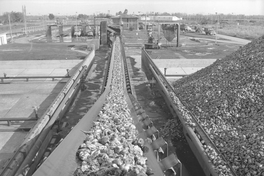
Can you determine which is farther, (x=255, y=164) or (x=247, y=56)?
(x=247, y=56)

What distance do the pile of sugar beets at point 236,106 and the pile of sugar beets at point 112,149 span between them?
162 cm

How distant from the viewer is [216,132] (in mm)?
5750

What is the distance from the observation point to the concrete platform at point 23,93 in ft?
21.3

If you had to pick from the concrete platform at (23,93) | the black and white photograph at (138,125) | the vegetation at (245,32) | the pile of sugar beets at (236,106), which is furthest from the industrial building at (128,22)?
the pile of sugar beets at (236,106)

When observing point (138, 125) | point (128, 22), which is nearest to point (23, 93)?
point (138, 125)

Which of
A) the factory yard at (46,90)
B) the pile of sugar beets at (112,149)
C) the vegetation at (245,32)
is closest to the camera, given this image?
the pile of sugar beets at (112,149)

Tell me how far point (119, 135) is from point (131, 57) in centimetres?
1413

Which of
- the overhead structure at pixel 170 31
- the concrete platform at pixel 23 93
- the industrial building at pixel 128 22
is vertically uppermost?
the industrial building at pixel 128 22

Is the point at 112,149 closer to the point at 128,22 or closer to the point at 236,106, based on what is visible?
the point at 236,106

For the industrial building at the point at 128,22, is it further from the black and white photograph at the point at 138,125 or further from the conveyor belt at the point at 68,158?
the conveyor belt at the point at 68,158

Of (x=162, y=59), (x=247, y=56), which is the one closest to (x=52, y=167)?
(x=247, y=56)

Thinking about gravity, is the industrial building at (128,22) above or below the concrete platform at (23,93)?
above

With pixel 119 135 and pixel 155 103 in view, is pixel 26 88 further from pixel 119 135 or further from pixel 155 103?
pixel 119 135

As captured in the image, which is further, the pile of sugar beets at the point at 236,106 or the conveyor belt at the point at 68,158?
the pile of sugar beets at the point at 236,106
